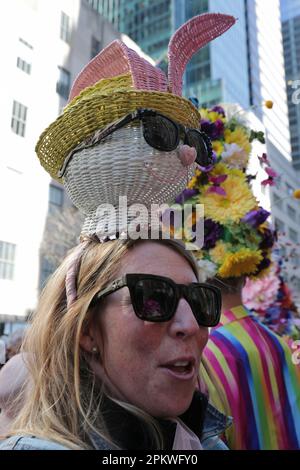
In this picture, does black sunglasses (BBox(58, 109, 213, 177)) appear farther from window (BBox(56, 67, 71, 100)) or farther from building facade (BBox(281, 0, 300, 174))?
window (BBox(56, 67, 71, 100))

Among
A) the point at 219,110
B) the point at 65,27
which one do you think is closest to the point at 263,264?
the point at 219,110

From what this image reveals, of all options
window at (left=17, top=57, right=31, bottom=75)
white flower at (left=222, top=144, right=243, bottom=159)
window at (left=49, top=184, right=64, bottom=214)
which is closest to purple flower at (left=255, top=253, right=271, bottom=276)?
white flower at (left=222, top=144, right=243, bottom=159)

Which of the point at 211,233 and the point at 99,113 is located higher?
the point at 99,113

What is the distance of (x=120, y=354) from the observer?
1.06 metres

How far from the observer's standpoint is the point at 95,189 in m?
1.31

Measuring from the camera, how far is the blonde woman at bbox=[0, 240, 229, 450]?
3.29 feet

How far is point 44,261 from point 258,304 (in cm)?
1280

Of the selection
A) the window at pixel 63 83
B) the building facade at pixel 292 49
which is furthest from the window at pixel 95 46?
the building facade at pixel 292 49

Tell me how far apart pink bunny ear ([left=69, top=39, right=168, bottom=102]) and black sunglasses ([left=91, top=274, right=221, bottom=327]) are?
608mm

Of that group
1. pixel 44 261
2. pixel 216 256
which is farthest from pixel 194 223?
pixel 44 261

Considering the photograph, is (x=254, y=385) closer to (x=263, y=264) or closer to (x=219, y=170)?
(x=263, y=264)

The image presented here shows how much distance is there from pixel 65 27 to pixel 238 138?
18.2 metres

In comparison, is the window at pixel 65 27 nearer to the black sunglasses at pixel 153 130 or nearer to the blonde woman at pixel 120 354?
the black sunglasses at pixel 153 130
